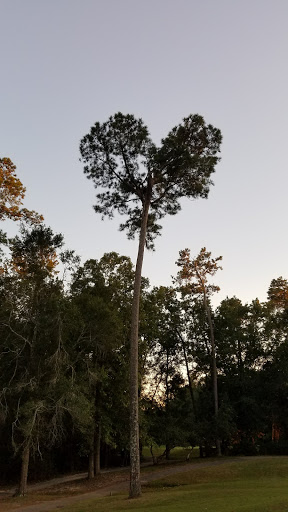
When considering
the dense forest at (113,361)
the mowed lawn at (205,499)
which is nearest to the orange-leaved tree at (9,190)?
the dense forest at (113,361)

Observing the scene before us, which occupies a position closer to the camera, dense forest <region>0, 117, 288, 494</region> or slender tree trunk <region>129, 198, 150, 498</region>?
slender tree trunk <region>129, 198, 150, 498</region>

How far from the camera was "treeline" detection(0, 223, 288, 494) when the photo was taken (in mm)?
20609

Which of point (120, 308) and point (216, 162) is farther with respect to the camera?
point (120, 308)

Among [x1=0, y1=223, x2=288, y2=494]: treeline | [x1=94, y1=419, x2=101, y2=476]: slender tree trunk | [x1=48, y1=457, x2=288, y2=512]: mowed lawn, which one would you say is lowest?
[x1=48, y1=457, x2=288, y2=512]: mowed lawn

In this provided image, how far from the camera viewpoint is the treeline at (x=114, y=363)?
20.6 metres

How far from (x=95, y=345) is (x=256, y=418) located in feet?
63.8

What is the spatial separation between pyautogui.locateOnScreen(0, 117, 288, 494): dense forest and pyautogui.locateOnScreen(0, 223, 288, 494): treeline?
9 cm

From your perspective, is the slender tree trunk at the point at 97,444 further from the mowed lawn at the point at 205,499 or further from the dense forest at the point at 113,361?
the mowed lawn at the point at 205,499

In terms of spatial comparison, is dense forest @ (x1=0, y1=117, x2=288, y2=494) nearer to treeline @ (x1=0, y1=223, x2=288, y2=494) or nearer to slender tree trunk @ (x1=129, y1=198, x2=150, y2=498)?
treeline @ (x1=0, y1=223, x2=288, y2=494)

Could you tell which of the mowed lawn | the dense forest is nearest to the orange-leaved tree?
the dense forest

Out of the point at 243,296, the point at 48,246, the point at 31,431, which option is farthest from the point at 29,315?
the point at 243,296

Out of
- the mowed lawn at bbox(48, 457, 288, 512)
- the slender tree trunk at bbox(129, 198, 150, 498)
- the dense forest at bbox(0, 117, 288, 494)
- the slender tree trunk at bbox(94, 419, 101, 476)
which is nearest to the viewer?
the mowed lawn at bbox(48, 457, 288, 512)

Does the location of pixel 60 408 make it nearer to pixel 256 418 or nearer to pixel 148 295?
pixel 148 295

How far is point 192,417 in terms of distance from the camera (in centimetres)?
3528
